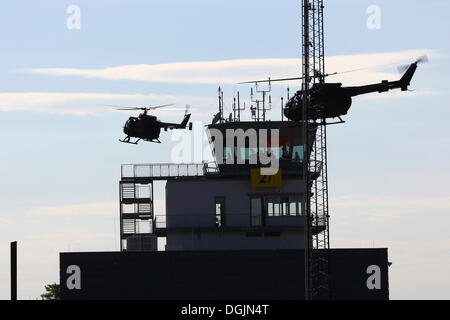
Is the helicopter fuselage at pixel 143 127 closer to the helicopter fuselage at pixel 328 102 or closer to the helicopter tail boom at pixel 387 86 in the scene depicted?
the helicopter fuselage at pixel 328 102

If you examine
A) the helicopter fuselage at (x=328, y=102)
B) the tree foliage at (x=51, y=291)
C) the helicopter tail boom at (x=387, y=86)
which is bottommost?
the tree foliage at (x=51, y=291)

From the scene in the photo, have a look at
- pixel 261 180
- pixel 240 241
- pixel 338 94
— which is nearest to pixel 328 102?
pixel 338 94

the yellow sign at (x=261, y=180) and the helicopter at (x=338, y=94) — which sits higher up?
the helicopter at (x=338, y=94)

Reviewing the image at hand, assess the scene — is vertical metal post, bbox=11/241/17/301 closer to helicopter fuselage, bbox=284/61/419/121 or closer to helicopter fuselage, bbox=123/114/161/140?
helicopter fuselage, bbox=284/61/419/121

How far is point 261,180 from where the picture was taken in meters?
120

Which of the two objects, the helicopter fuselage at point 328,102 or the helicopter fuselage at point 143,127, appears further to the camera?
the helicopter fuselage at point 143,127

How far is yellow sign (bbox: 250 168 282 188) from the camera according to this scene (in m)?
120

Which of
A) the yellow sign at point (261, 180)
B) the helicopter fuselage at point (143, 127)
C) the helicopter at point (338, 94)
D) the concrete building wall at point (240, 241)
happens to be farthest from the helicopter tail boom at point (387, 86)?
the helicopter fuselage at point (143, 127)

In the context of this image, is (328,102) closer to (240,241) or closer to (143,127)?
(240,241)

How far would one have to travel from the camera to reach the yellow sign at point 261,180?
120 meters

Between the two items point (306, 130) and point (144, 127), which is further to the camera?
point (144, 127)

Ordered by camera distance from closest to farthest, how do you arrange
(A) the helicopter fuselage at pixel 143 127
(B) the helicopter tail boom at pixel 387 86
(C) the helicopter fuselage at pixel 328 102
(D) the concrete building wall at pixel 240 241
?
(C) the helicopter fuselage at pixel 328 102, (B) the helicopter tail boom at pixel 387 86, (D) the concrete building wall at pixel 240 241, (A) the helicopter fuselage at pixel 143 127

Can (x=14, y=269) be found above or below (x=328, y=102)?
below
